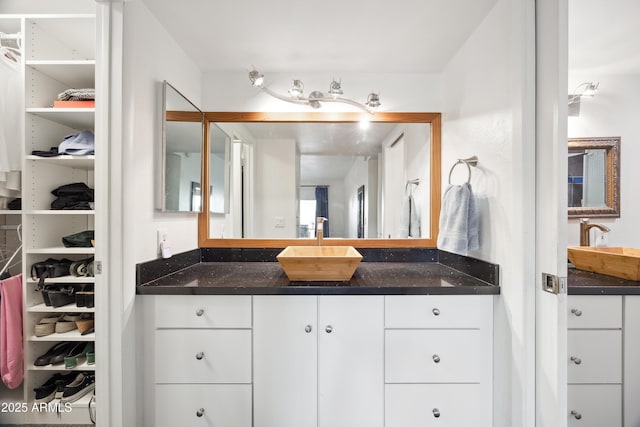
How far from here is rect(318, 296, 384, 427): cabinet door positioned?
1352 mm

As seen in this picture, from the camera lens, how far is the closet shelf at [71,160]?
64.2 inches

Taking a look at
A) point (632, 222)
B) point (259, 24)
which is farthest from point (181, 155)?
point (632, 222)

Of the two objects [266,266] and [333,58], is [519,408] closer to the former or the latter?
[266,266]

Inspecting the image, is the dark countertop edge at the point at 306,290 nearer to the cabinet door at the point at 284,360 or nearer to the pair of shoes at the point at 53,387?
the cabinet door at the point at 284,360

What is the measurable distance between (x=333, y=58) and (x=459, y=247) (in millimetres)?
1343

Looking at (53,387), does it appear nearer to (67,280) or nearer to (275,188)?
(67,280)

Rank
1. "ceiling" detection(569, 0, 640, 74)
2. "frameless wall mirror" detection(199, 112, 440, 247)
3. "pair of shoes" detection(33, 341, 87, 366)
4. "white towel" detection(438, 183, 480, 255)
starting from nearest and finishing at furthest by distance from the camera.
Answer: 1. "ceiling" detection(569, 0, 640, 74)
2. "white towel" detection(438, 183, 480, 255)
3. "pair of shoes" detection(33, 341, 87, 366)
4. "frameless wall mirror" detection(199, 112, 440, 247)

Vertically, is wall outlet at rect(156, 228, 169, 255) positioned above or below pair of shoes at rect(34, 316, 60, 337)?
above

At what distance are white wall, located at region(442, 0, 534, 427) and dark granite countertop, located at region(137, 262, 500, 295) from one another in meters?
0.16

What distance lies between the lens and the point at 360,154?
2.07 metres

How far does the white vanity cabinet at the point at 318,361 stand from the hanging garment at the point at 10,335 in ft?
4.66

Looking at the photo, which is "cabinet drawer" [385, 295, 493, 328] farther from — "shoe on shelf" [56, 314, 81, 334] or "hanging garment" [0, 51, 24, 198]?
"hanging garment" [0, 51, 24, 198]

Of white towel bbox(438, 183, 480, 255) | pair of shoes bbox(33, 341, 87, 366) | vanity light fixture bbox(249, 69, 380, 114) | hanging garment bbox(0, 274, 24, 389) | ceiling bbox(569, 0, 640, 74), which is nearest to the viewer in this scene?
ceiling bbox(569, 0, 640, 74)

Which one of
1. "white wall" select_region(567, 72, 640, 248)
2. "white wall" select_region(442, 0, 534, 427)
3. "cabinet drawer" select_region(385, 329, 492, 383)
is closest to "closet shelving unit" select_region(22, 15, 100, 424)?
"cabinet drawer" select_region(385, 329, 492, 383)
